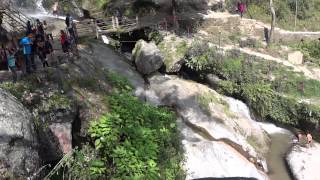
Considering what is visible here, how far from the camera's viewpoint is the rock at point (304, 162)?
22594 millimetres

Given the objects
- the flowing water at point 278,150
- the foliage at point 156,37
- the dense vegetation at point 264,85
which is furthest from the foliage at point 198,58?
the flowing water at point 278,150

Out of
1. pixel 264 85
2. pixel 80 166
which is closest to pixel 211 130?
pixel 264 85

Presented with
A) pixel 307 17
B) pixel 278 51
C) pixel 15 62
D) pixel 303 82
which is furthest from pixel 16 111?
pixel 307 17

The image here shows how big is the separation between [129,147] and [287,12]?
79.3ft

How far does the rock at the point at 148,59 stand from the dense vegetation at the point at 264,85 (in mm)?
2462

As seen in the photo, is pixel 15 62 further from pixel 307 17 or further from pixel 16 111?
pixel 307 17

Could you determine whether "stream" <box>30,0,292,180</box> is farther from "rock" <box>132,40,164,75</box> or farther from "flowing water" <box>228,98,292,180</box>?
"rock" <box>132,40,164,75</box>

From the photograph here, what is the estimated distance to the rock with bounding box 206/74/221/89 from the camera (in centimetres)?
2809

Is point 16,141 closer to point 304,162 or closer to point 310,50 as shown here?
point 304,162

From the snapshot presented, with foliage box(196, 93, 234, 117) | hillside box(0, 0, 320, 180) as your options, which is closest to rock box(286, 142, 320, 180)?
hillside box(0, 0, 320, 180)

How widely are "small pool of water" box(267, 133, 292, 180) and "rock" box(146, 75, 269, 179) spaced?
0.52m

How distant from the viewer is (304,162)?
76.6ft

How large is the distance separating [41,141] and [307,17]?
92.6ft

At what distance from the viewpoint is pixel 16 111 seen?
13906 millimetres
